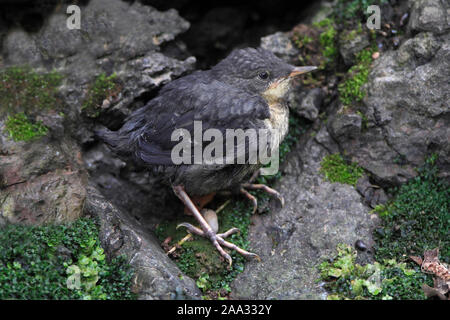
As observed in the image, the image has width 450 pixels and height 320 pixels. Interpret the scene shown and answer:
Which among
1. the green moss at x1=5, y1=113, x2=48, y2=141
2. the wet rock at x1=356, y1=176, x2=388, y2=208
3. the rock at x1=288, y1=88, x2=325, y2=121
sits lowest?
the wet rock at x1=356, y1=176, x2=388, y2=208

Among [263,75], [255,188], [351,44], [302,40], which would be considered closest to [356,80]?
[351,44]

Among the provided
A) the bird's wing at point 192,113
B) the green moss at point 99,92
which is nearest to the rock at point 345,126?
the bird's wing at point 192,113

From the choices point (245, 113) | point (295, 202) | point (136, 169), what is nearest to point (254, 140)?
point (245, 113)

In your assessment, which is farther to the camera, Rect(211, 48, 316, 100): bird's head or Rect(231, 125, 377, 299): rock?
Rect(211, 48, 316, 100): bird's head

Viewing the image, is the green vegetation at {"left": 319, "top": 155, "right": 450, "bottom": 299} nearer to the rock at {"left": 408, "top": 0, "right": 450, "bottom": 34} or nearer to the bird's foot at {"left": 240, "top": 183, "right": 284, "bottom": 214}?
the bird's foot at {"left": 240, "top": 183, "right": 284, "bottom": 214}

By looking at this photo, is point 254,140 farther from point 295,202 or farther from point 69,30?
point 69,30

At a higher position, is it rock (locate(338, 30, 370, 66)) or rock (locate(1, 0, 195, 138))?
rock (locate(1, 0, 195, 138))

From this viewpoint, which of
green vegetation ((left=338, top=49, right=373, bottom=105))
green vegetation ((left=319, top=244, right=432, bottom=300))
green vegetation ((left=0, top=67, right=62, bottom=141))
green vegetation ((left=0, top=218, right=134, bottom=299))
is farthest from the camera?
green vegetation ((left=338, top=49, right=373, bottom=105))

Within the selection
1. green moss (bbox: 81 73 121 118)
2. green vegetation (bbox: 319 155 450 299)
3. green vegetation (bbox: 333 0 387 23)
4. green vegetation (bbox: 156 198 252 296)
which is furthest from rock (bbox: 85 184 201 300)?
green vegetation (bbox: 333 0 387 23)
